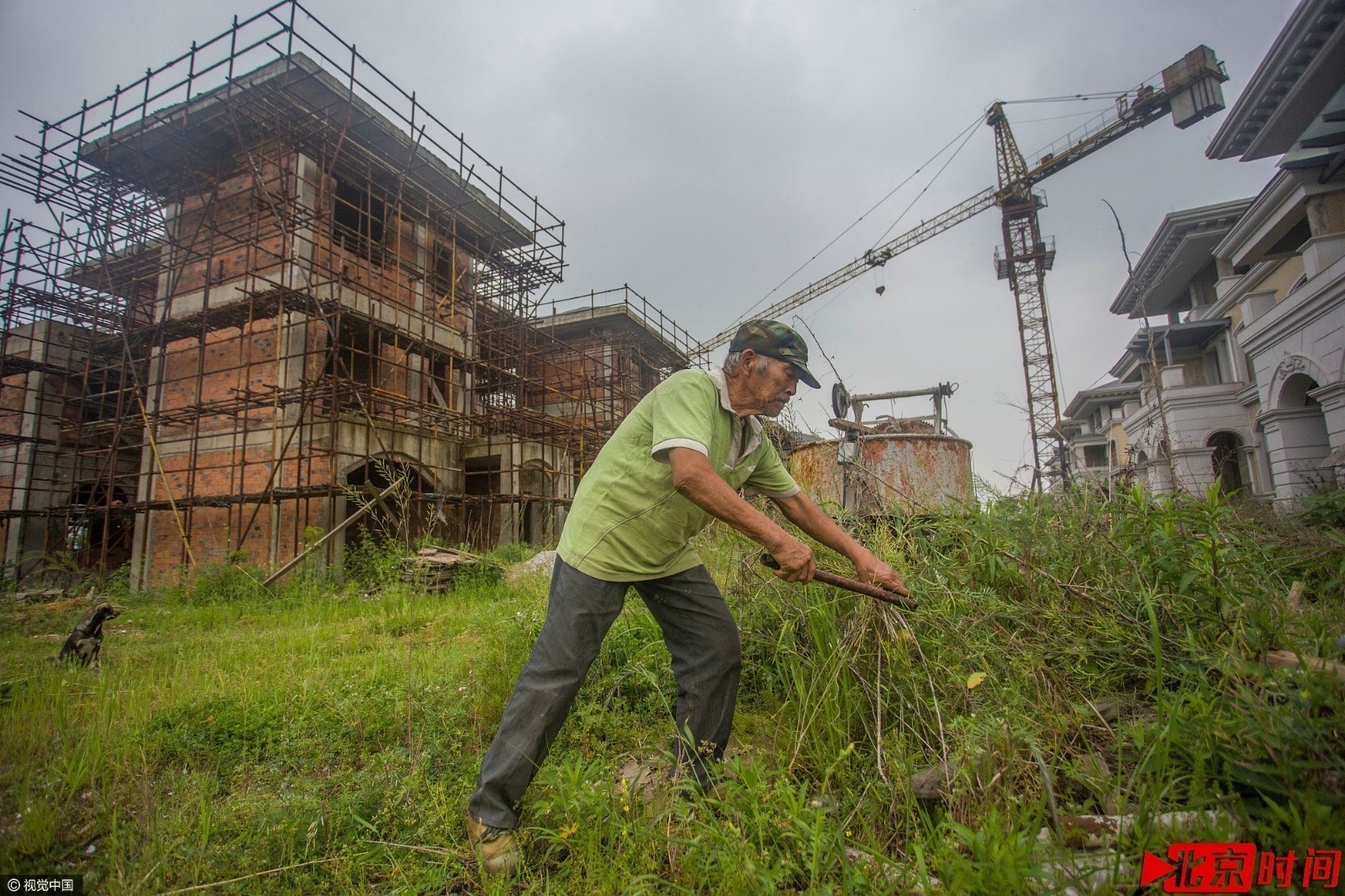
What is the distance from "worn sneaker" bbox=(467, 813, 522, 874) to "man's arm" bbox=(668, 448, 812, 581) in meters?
1.26

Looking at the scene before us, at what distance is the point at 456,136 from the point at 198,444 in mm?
8235

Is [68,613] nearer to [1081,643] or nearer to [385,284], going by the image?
[385,284]

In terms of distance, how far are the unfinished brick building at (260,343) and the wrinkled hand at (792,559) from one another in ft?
26.7

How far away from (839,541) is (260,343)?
12135mm

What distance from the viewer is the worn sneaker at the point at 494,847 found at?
190 cm

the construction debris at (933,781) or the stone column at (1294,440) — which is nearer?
the construction debris at (933,781)

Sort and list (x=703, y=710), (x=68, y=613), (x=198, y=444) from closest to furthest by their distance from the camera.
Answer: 1. (x=703, y=710)
2. (x=68, y=613)
3. (x=198, y=444)

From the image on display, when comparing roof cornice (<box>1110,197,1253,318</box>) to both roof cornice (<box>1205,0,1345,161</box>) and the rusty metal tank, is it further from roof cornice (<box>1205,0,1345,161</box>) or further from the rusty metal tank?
the rusty metal tank

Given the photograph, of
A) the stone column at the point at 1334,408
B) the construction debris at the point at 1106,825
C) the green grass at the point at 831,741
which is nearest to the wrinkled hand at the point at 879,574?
the green grass at the point at 831,741

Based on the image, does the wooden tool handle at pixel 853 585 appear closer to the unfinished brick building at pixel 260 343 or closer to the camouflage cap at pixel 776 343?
the camouflage cap at pixel 776 343

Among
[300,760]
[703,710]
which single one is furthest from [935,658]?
[300,760]

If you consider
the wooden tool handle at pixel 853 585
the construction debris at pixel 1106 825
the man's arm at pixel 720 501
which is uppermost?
the man's arm at pixel 720 501

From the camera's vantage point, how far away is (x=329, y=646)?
4961 mm

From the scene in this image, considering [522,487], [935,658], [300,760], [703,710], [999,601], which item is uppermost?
[522,487]
